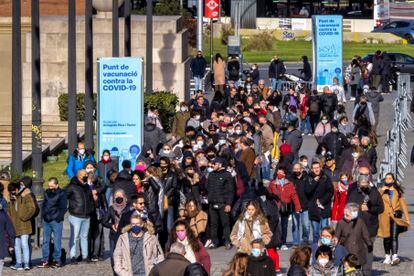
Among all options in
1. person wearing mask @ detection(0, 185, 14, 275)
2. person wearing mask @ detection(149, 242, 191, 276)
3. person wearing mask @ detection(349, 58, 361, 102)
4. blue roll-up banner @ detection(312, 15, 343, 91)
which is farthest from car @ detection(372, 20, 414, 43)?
person wearing mask @ detection(149, 242, 191, 276)

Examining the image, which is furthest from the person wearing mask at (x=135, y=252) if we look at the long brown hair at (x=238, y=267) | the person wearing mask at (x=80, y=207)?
the person wearing mask at (x=80, y=207)

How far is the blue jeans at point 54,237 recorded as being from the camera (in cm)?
2309

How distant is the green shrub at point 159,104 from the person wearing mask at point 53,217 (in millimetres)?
16845

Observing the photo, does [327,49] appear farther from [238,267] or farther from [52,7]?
[238,267]

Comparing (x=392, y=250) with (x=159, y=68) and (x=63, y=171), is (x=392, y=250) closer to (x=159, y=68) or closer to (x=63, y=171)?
(x=63, y=171)

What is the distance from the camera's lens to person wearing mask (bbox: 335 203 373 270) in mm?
20359

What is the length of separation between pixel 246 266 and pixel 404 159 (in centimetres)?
2015

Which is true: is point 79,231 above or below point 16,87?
below

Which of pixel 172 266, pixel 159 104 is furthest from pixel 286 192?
pixel 159 104

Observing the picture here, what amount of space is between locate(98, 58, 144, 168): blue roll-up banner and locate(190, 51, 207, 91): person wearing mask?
19.5 metres

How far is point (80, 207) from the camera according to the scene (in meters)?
23.2

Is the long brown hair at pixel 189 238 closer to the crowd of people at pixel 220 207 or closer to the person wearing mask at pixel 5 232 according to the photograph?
the crowd of people at pixel 220 207

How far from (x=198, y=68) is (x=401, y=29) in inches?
1463

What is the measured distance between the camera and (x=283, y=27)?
3676 inches
